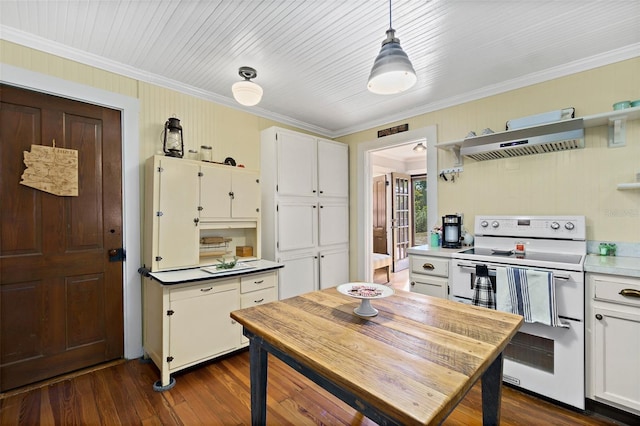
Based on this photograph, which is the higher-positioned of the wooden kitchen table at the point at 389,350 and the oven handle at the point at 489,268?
the oven handle at the point at 489,268

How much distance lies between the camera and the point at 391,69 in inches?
53.2

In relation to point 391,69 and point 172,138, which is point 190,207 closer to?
point 172,138

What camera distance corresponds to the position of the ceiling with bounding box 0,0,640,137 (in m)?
1.75

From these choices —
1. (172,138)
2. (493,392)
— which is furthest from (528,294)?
(172,138)

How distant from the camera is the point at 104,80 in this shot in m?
2.40

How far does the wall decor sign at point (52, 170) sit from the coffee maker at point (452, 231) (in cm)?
332

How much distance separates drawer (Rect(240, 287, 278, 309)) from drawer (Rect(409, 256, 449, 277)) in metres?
1.38

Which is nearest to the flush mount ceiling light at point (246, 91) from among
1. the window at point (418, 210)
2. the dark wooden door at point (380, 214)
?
the dark wooden door at point (380, 214)

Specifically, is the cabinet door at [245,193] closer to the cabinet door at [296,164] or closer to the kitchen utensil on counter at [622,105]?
the cabinet door at [296,164]

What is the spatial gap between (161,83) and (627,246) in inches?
164

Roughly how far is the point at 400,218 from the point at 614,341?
451cm

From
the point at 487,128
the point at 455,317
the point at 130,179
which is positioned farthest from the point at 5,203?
the point at 487,128

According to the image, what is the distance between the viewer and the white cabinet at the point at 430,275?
2482 mm

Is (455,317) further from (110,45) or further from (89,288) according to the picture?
(110,45)
